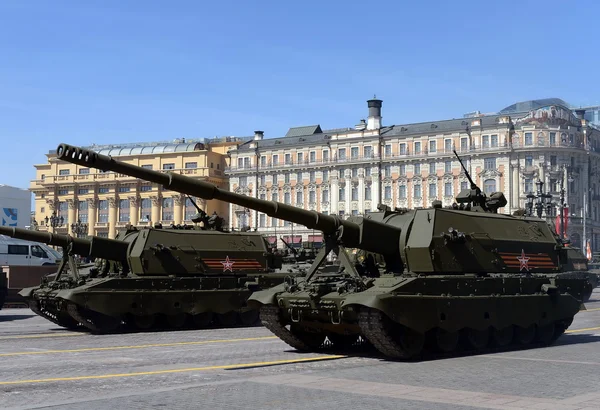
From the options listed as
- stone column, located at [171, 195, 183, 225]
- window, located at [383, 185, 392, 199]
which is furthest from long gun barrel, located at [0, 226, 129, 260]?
stone column, located at [171, 195, 183, 225]

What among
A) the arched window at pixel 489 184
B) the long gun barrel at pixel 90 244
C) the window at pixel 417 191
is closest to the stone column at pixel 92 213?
the window at pixel 417 191

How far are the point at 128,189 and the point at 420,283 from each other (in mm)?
96616

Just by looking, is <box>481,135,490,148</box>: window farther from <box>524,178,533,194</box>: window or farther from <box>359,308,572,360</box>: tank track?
<box>359,308,572,360</box>: tank track

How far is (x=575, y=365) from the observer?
1503 centimetres

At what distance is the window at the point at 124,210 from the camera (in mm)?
109812

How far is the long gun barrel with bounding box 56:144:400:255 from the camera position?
1391 centimetres

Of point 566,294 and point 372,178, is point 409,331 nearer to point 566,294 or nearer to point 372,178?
point 566,294

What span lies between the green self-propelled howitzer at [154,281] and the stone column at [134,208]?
274 ft

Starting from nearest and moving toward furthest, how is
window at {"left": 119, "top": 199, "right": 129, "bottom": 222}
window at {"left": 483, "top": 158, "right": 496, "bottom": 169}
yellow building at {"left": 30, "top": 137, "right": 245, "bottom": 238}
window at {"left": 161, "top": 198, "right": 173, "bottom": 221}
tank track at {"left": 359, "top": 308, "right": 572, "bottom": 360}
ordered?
tank track at {"left": 359, "top": 308, "right": 572, "bottom": 360} → window at {"left": 483, "top": 158, "right": 496, "bottom": 169} → yellow building at {"left": 30, "top": 137, "right": 245, "bottom": 238} → window at {"left": 161, "top": 198, "right": 173, "bottom": 221} → window at {"left": 119, "top": 199, "right": 129, "bottom": 222}

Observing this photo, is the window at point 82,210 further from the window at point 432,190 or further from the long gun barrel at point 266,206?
the long gun barrel at point 266,206

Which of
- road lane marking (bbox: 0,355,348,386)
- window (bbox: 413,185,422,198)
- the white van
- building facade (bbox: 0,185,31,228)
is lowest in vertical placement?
road lane marking (bbox: 0,355,348,386)

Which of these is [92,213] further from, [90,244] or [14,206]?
[90,244]

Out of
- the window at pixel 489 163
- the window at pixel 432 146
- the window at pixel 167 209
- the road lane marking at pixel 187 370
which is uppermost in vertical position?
the window at pixel 432 146

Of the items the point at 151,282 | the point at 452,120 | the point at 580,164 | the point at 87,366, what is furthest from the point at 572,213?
the point at 87,366
